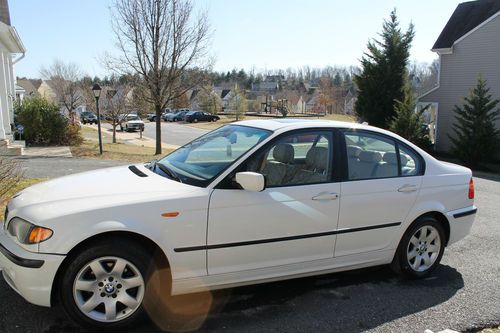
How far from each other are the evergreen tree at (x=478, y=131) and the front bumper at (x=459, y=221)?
45.9ft

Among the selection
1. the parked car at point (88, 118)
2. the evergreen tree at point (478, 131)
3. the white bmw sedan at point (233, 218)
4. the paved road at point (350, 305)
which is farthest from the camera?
the parked car at point (88, 118)

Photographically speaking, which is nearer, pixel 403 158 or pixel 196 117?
pixel 403 158

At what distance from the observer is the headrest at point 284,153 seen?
4125mm

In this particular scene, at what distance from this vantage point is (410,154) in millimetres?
4660

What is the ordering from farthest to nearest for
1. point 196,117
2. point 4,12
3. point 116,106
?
1. point 196,117
2. point 116,106
3. point 4,12

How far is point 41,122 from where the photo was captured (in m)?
19.5

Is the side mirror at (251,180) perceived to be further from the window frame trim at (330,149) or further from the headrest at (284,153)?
the headrest at (284,153)

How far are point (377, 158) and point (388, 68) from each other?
18.7 meters

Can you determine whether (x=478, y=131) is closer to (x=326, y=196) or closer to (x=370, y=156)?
(x=370, y=156)

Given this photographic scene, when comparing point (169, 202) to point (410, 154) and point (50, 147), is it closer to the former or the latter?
point (410, 154)

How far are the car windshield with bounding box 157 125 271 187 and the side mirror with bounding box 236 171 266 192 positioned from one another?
25 cm

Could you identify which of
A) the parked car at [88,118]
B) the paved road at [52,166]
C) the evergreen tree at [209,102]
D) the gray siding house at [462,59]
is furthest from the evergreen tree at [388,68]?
the evergreen tree at [209,102]

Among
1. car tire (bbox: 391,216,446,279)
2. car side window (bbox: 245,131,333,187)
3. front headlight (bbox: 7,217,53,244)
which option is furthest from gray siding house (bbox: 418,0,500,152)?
front headlight (bbox: 7,217,53,244)

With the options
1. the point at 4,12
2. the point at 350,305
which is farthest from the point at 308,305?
the point at 4,12
